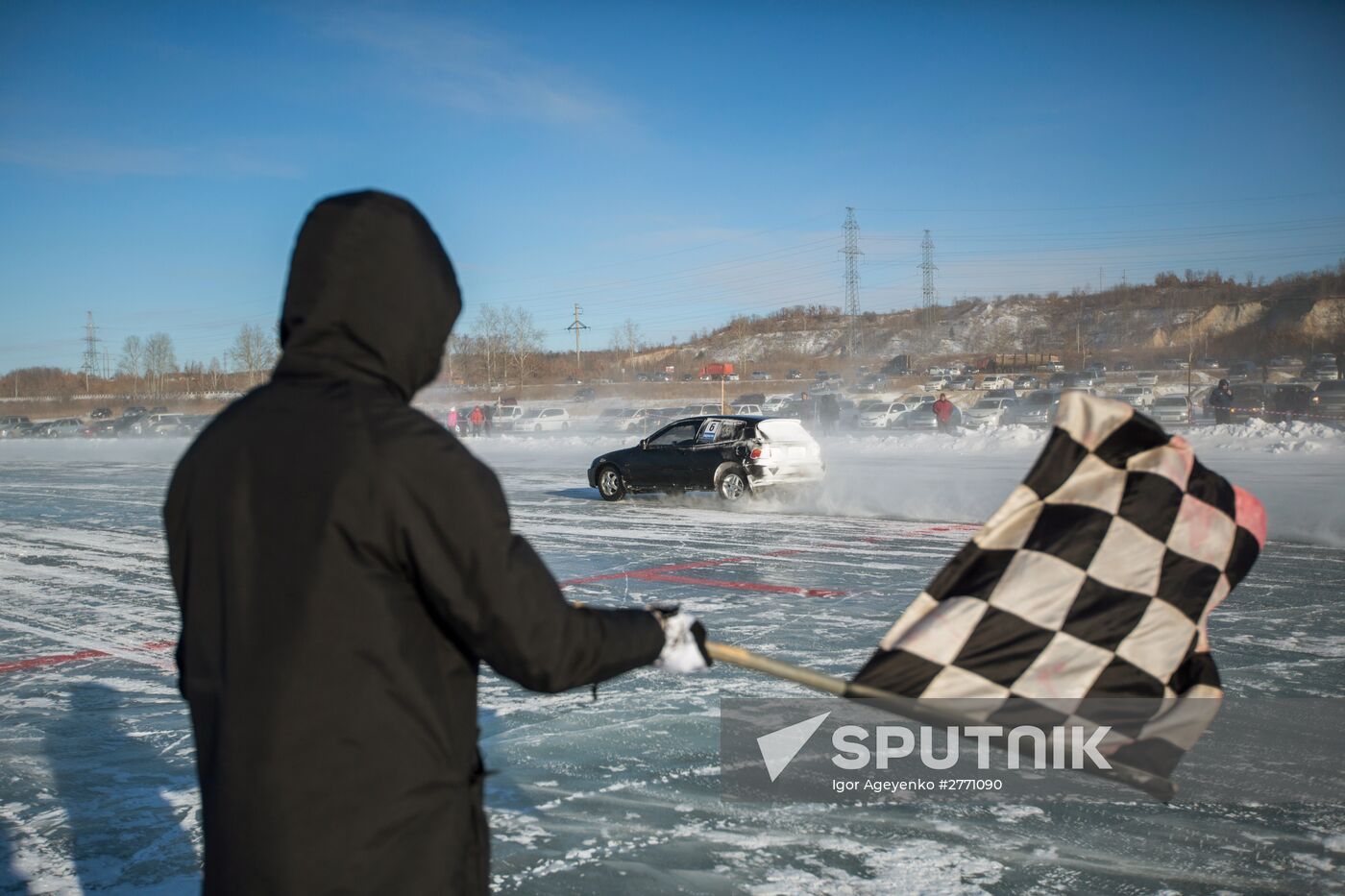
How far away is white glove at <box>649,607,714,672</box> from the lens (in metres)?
2.10

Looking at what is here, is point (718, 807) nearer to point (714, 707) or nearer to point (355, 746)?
point (714, 707)

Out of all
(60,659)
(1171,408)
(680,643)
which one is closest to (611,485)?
(60,659)

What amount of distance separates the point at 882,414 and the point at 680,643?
40.6 m

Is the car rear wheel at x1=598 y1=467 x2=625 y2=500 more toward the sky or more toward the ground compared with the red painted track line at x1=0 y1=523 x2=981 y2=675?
more toward the sky

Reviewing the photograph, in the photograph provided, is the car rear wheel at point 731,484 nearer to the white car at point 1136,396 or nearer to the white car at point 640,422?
the white car at point 640,422

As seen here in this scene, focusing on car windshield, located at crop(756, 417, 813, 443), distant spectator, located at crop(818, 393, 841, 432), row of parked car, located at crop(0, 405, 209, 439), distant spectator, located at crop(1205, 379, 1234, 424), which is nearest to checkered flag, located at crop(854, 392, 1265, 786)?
car windshield, located at crop(756, 417, 813, 443)

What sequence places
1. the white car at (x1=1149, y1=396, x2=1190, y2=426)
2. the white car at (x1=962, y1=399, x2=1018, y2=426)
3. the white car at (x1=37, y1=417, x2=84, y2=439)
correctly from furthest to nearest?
the white car at (x1=37, y1=417, x2=84, y2=439) < the white car at (x1=962, y1=399, x2=1018, y2=426) < the white car at (x1=1149, y1=396, x2=1190, y2=426)

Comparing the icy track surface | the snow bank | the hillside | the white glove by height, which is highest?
the hillside

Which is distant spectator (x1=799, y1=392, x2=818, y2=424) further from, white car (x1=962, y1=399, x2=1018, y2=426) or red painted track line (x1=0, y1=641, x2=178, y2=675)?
red painted track line (x1=0, y1=641, x2=178, y2=675)

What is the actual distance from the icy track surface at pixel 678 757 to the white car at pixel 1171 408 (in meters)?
23.7

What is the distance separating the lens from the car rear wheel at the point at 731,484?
17.2m

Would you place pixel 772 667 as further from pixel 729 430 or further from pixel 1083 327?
pixel 1083 327

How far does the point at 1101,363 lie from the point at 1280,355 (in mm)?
10678

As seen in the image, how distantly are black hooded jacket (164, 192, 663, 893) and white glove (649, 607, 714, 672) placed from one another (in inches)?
10.3
